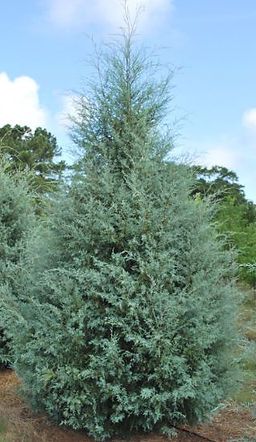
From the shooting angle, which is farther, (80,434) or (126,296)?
(80,434)

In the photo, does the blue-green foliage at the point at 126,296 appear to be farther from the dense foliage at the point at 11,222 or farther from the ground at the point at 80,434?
the dense foliage at the point at 11,222

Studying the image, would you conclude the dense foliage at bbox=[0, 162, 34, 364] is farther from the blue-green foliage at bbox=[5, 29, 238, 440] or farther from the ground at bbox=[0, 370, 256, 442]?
the blue-green foliage at bbox=[5, 29, 238, 440]

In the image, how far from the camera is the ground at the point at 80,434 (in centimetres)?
491

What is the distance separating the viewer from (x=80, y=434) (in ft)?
16.5

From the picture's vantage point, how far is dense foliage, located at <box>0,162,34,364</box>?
7859 mm

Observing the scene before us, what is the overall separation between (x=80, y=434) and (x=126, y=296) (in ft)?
4.53

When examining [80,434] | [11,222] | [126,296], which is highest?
[11,222]

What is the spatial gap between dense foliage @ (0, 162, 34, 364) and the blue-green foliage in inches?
103

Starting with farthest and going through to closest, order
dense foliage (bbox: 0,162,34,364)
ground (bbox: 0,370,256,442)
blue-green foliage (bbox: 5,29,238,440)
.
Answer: dense foliage (bbox: 0,162,34,364)
ground (bbox: 0,370,256,442)
blue-green foliage (bbox: 5,29,238,440)

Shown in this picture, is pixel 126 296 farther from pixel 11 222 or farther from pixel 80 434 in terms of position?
pixel 11 222

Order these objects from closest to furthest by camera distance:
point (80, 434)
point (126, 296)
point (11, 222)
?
point (126, 296), point (80, 434), point (11, 222)

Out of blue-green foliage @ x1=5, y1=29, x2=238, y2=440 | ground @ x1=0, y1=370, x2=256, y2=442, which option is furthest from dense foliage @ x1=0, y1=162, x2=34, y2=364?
blue-green foliage @ x1=5, y1=29, x2=238, y2=440

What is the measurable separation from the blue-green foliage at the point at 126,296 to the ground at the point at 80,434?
5.5 inches

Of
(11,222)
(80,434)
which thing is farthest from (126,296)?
(11,222)
